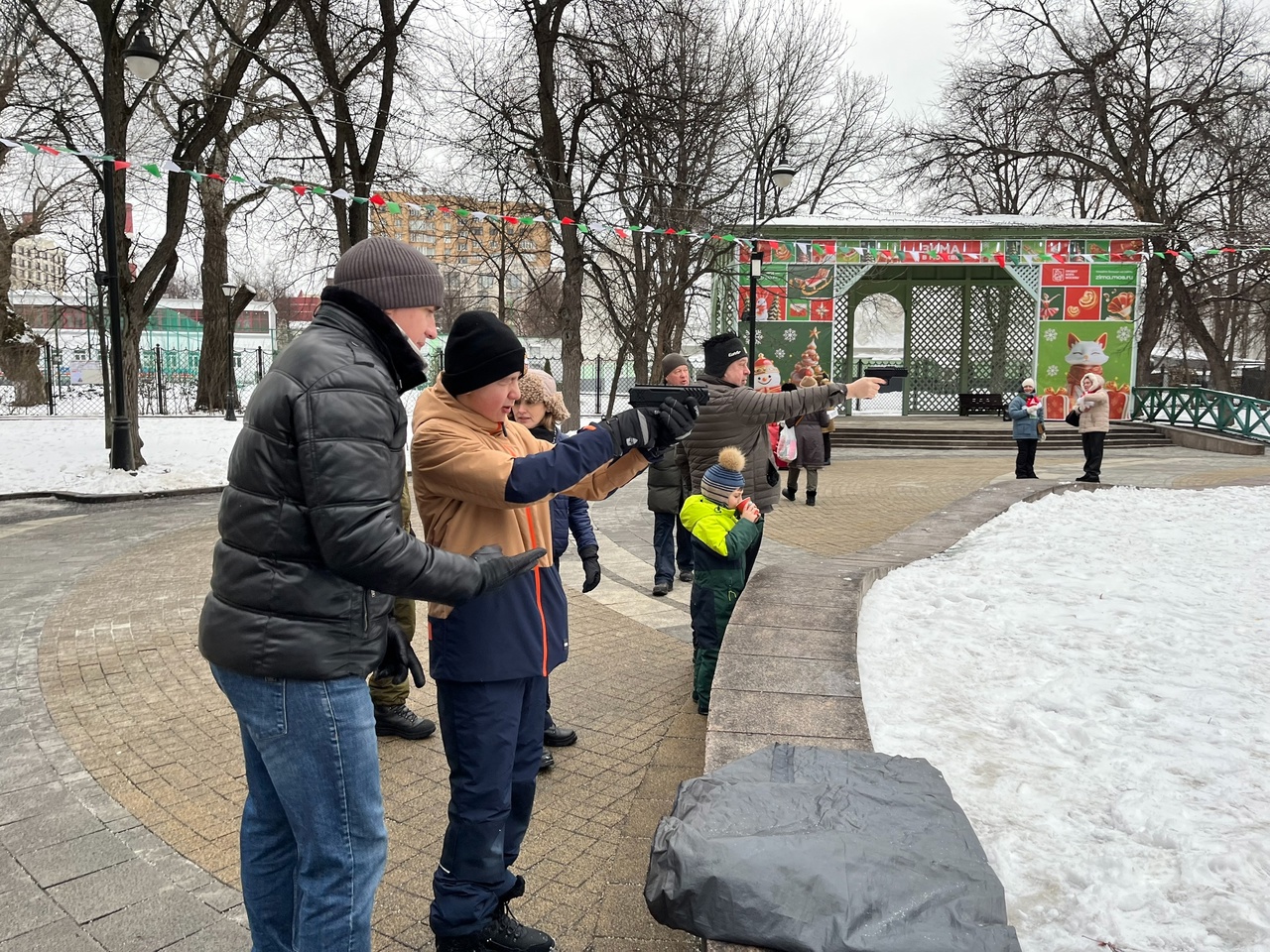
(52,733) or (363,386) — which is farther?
(52,733)

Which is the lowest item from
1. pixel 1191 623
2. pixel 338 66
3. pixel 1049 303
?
pixel 1191 623

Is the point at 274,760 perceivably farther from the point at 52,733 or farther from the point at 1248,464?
the point at 1248,464

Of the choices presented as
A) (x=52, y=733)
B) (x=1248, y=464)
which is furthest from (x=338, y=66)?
(x=1248, y=464)

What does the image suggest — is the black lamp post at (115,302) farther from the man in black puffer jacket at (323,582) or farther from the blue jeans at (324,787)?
the blue jeans at (324,787)

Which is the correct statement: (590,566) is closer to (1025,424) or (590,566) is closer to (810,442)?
(810,442)

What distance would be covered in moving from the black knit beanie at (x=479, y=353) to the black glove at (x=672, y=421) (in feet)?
1.37

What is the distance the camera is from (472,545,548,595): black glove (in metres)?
1.95

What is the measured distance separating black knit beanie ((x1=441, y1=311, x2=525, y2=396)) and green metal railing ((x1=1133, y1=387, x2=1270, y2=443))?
2134cm

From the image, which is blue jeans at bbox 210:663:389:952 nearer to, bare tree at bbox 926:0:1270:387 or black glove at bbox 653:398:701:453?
black glove at bbox 653:398:701:453

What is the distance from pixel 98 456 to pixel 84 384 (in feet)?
72.1

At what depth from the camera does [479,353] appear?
229 centimetres

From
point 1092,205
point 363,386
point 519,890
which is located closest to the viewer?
point 363,386

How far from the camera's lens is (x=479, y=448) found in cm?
225

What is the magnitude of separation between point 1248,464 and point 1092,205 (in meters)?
16.3
